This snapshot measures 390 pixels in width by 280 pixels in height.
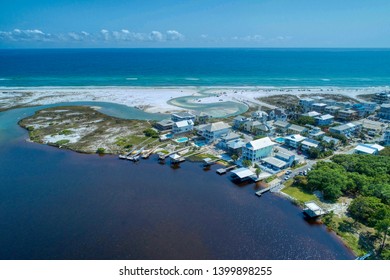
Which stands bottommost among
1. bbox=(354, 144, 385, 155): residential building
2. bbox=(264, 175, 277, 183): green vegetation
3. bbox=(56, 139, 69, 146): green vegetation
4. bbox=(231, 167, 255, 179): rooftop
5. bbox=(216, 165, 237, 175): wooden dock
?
bbox=(264, 175, 277, 183): green vegetation

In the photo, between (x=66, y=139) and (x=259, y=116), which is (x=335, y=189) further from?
(x=66, y=139)

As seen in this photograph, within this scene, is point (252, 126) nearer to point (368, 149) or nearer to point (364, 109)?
point (368, 149)

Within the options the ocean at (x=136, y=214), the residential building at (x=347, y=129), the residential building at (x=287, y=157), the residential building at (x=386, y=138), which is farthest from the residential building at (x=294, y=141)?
the ocean at (x=136, y=214)

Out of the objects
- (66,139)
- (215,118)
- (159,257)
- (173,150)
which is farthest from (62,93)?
(159,257)

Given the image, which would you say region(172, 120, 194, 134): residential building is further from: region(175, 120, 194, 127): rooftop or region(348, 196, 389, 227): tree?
region(348, 196, 389, 227): tree

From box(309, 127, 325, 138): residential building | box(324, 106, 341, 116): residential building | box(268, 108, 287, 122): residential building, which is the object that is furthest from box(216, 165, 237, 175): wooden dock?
box(324, 106, 341, 116): residential building
